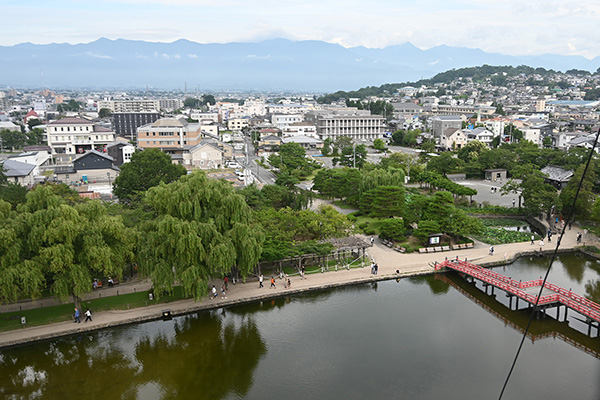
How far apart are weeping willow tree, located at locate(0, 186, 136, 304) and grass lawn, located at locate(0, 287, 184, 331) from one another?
97 cm

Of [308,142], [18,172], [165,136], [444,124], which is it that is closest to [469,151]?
[444,124]

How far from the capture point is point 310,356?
14.9 m

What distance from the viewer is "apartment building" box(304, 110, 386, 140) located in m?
75.1

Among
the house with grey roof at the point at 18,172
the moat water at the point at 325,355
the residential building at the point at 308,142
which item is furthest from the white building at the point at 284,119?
the moat water at the point at 325,355

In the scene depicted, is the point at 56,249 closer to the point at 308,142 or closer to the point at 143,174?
the point at 143,174

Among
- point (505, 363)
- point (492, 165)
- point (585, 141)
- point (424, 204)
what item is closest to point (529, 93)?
point (585, 141)

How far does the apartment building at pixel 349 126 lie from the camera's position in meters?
75.1

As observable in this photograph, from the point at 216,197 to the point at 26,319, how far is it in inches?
341

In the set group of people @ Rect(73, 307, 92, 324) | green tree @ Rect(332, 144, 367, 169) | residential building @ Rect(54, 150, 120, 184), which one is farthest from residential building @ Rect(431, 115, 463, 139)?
group of people @ Rect(73, 307, 92, 324)

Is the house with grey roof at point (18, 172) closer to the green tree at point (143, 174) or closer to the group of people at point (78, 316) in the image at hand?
the green tree at point (143, 174)

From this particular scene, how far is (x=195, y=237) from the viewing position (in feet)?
54.3

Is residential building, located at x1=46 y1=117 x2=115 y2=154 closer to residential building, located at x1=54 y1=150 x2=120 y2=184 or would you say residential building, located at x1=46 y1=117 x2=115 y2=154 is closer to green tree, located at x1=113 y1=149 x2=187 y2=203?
residential building, located at x1=54 y1=150 x2=120 y2=184

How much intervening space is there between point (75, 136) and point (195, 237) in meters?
50.6

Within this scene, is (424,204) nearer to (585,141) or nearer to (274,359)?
(274,359)
